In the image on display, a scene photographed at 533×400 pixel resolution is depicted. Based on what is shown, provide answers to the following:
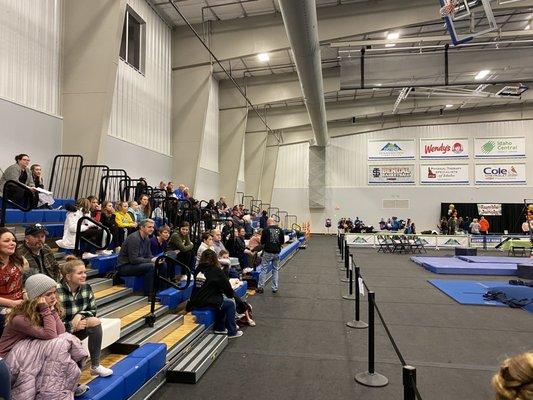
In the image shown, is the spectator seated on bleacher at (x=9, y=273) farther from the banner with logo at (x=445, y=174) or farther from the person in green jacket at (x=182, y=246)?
the banner with logo at (x=445, y=174)

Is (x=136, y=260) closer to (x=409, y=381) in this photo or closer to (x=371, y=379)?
(x=371, y=379)

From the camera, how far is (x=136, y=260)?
5.86 meters

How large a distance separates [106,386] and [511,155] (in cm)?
2773

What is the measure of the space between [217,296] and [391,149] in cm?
2309

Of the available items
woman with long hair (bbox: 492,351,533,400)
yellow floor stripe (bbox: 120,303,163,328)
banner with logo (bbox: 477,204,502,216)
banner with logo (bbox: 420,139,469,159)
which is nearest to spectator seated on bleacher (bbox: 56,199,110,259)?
yellow floor stripe (bbox: 120,303,163,328)

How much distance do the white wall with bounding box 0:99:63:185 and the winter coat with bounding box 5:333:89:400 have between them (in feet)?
20.1

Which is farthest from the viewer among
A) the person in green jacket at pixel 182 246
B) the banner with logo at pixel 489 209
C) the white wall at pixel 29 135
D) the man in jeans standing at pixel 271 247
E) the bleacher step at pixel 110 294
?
the banner with logo at pixel 489 209

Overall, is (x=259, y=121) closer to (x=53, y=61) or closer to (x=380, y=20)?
(x=380, y=20)

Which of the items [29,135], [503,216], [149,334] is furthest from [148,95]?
[503,216]

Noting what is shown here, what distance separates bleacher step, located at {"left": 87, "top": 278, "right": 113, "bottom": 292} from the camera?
561cm

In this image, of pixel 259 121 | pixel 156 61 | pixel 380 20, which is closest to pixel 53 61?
pixel 156 61

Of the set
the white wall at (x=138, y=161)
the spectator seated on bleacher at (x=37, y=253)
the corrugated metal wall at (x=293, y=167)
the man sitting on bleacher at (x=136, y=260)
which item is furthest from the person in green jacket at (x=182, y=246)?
the corrugated metal wall at (x=293, y=167)

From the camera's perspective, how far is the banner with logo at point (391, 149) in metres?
26.3

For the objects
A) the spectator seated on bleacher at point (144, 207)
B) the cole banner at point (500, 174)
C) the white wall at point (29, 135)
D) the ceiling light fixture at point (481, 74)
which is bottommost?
the spectator seated on bleacher at point (144, 207)
